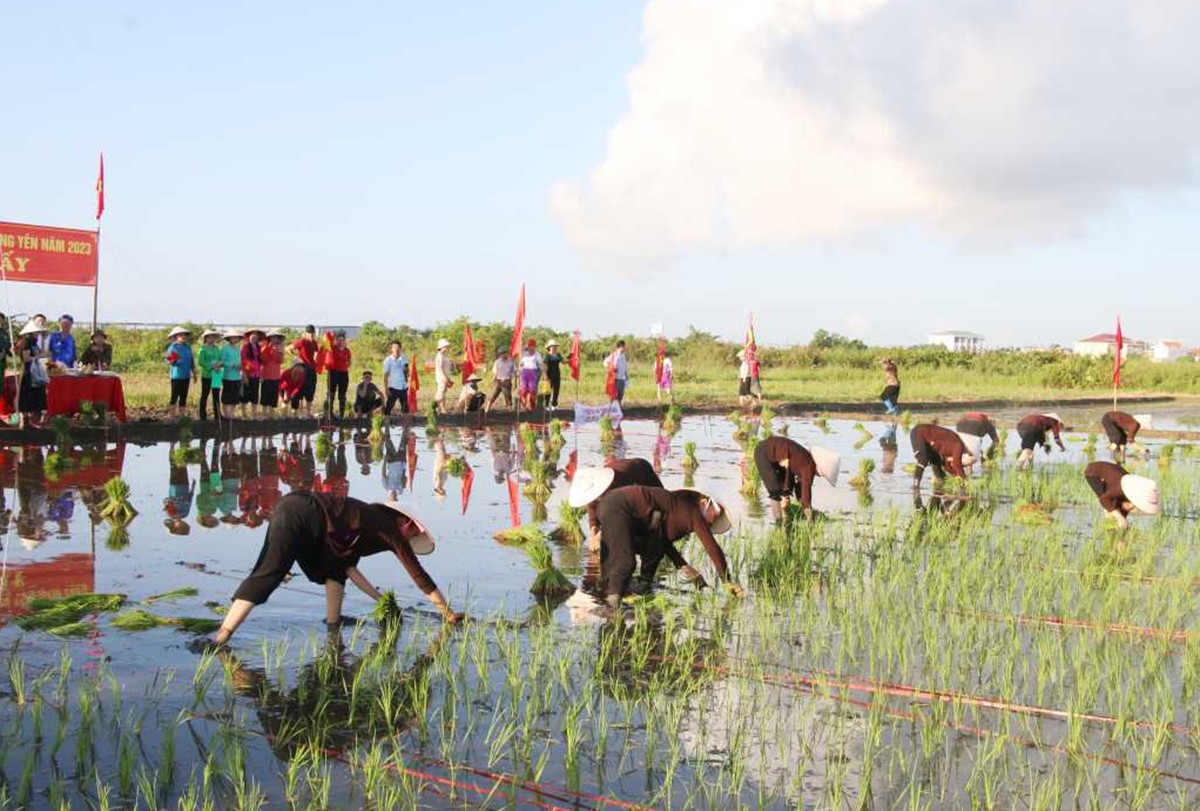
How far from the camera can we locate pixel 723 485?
13.2 metres

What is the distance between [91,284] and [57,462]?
171 inches

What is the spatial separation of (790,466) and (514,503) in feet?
9.25

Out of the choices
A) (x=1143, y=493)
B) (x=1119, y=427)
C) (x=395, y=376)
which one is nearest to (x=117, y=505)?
(x=1143, y=493)

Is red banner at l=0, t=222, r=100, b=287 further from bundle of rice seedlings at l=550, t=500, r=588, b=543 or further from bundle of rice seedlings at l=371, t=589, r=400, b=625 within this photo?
bundle of rice seedlings at l=371, t=589, r=400, b=625

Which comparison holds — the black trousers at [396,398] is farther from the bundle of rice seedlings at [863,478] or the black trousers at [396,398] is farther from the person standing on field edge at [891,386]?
the person standing on field edge at [891,386]

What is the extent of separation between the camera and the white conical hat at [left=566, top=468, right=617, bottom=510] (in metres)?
7.25

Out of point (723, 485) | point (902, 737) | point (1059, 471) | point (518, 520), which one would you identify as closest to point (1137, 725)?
point (902, 737)

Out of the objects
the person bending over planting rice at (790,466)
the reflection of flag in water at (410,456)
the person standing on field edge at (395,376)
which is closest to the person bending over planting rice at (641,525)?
the person bending over planting rice at (790,466)

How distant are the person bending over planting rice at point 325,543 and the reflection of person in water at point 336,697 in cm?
31

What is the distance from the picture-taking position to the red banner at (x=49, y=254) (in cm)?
1532

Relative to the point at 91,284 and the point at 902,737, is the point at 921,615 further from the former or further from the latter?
the point at 91,284

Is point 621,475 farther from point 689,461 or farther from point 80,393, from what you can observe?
point 80,393

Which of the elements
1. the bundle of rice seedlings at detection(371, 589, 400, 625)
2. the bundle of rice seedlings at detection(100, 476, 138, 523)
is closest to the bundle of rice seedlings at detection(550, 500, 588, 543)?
the bundle of rice seedlings at detection(371, 589, 400, 625)

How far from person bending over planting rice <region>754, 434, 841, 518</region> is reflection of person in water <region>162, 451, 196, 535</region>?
4614 millimetres
